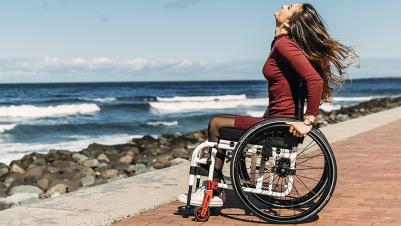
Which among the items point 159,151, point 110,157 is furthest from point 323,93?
point 159,151

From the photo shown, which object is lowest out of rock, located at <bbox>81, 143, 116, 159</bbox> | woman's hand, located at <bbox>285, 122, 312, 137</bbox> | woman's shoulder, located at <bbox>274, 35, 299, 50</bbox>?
rock, located at <bbox>81, 143, 116, 159</bbox>

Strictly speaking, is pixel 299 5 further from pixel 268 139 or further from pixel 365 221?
pixel 365 221

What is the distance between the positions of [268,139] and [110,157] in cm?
912

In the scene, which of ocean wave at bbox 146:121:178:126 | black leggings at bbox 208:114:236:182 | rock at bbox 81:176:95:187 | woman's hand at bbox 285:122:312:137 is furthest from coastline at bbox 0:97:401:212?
ocean wave at bbox 146:121:178:126

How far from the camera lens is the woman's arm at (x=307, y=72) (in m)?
3.96

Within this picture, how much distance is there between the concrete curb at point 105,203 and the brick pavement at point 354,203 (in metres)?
0.17

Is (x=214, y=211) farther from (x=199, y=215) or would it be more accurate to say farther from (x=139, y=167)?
(x=139, y=167)

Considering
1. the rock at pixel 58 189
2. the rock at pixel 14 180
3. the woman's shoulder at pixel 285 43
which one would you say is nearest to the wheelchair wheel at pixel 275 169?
the woman's shoulder at pixel 285 43

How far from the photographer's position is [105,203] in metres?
5.03

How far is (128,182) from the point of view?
6098 mm

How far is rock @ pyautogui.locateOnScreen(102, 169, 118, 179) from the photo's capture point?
9922 mm

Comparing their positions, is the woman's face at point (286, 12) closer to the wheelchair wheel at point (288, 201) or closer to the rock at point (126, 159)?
the wheelchair wheel at point (288, 201)

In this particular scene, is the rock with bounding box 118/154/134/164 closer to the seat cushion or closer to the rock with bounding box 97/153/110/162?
the rock with bounding box 97/153/110/162

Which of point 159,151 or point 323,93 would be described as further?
point 159,151
